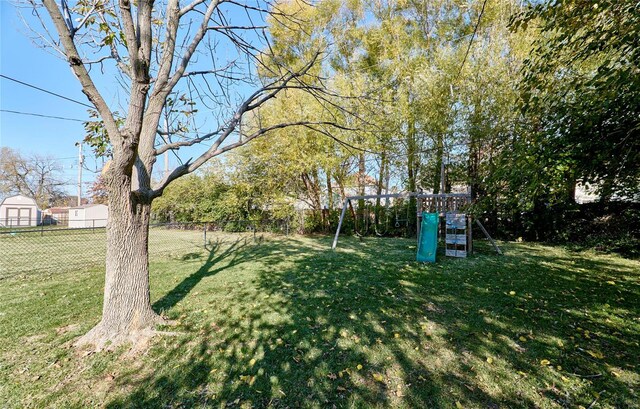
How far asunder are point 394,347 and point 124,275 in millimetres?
2786

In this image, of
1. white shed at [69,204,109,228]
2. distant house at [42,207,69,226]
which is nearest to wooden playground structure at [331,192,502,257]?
white shed at [69,204,109,228]

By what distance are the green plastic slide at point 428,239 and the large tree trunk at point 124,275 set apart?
577 cm

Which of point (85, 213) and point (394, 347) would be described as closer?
point (394, 347)

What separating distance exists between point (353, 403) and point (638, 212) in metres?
10.0

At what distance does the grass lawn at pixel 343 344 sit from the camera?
200 cm

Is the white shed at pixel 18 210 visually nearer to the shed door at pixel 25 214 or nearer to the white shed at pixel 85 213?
the shed door at pixel 25 214

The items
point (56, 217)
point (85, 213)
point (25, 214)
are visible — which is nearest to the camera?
point (85, 213)

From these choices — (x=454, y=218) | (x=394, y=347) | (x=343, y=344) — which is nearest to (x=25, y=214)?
(x=343, y=344)

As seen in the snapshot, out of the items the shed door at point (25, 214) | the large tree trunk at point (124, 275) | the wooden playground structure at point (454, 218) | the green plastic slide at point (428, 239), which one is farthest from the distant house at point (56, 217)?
the green plastic slide at point (428, 239)

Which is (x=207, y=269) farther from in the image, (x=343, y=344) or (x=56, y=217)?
(x=56, y=217)

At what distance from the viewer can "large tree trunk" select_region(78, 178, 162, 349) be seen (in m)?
2.68

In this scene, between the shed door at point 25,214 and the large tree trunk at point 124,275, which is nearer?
the large tree trunk at point 124,275

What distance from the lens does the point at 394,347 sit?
8.66 ft

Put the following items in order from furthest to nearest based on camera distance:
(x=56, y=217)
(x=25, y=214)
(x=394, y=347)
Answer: (x=56, y=217), (x=25, y=214), (x=394, y=347)
